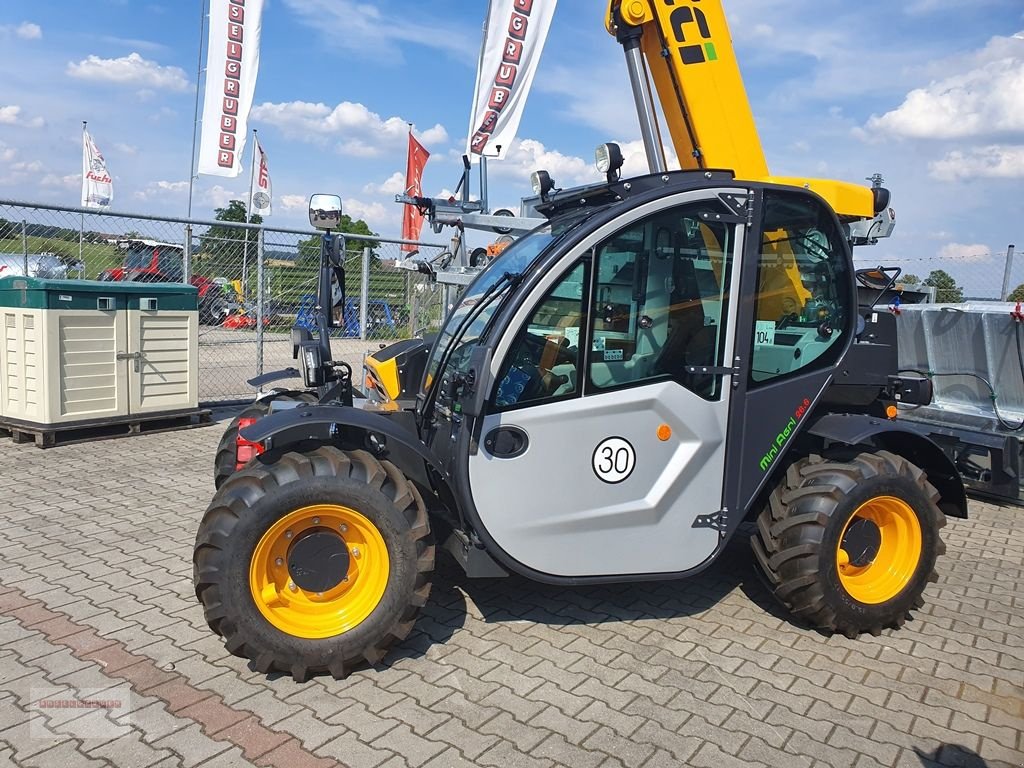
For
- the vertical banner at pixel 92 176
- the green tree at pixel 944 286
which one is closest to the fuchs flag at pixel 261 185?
the vertical banner at pixel 92 176

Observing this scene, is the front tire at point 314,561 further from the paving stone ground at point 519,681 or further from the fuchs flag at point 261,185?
the fuchs flag at point 261,185

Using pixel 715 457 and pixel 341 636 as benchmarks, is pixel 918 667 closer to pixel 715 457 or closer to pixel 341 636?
pixel 715 457

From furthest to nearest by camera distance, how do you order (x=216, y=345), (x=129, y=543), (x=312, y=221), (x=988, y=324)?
(x=216, y=345), (x=988, y=324), (x=129, y=543), (x=312, y=221)

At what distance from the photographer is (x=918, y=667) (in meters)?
3.68

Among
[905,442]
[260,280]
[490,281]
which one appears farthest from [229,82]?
[905,442]

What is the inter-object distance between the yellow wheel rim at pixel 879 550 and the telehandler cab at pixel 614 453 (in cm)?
1

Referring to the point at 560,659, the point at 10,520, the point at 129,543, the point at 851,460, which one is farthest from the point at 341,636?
the point at 10,520

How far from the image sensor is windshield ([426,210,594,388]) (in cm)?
390

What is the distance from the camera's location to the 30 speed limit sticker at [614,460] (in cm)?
352

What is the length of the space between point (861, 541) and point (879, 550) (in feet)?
0.71

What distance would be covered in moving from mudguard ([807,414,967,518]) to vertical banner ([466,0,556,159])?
28.0ft

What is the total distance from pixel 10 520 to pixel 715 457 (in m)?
4.65

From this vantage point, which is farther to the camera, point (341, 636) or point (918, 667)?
point (918, 667)

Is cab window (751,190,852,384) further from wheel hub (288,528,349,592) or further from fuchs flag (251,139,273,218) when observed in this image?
fuchs flag (251,139,273,218)
